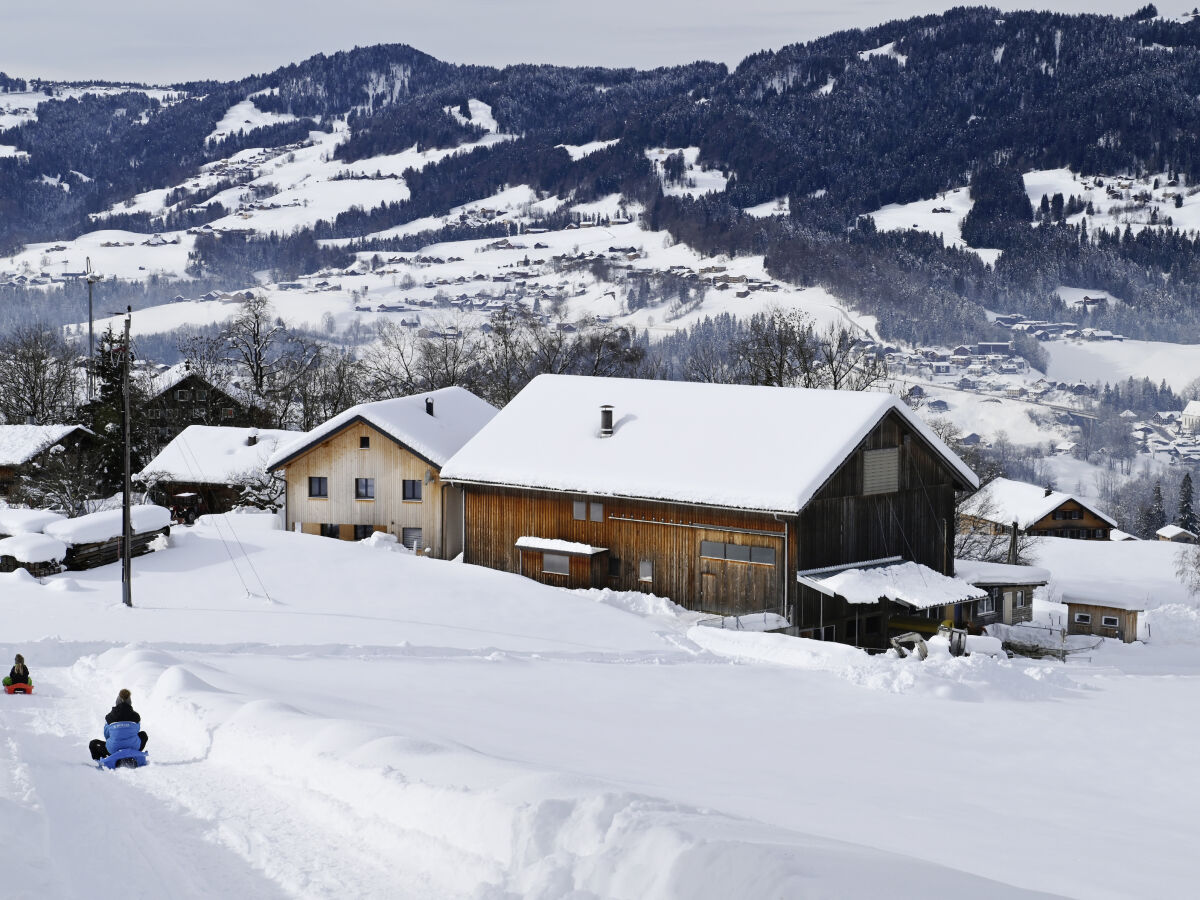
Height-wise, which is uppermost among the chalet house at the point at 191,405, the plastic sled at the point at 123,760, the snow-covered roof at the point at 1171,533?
the chalet house at the point at 191,405

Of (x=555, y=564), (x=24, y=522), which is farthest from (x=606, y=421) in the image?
(x=24, y=522)

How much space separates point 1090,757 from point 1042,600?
141 feet

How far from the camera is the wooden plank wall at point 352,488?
1702 inches

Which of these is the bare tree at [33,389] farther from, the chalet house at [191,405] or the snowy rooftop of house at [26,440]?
the snowy rooftop of house at [26,440]

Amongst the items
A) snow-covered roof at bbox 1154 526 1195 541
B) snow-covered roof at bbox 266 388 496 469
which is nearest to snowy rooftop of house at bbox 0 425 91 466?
snow-covered roof at bbox 266 388 496 469

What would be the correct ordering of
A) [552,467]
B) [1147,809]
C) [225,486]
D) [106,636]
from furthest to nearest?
[225,486] → [552,467] → [106,636] → [1147,809]

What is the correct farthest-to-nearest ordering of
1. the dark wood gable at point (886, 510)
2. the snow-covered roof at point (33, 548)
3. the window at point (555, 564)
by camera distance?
1. the window at point (555, 564)
2. the dark wood gable at point (886, 510)
3. the snow-covered roof at point (33, 548)

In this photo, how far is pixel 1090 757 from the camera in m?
19.0

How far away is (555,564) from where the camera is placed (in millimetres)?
37406

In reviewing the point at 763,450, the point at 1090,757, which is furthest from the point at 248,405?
the point at 1090,757

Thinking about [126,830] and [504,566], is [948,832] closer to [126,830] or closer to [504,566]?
[126,830]

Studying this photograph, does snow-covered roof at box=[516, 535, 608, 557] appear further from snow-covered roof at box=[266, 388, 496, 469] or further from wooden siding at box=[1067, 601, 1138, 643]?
wooden siding at box=[1067, 601, 1138, 643]

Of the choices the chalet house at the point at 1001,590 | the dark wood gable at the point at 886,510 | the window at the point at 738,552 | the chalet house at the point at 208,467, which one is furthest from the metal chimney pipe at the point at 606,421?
the chalet house at the point at 208,467

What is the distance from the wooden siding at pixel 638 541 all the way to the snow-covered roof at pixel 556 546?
0.82ft
